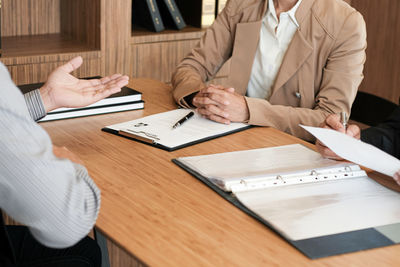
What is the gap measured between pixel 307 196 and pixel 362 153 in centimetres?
17

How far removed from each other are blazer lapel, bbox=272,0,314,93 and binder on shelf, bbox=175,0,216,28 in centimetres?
122

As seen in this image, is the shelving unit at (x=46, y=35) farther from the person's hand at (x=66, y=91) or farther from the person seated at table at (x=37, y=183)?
the person seated at table at (x=37, y=183)

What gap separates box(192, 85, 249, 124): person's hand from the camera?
1.77 m

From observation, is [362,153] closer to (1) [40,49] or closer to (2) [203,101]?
(2) [203,101]

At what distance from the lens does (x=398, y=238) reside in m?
1.12

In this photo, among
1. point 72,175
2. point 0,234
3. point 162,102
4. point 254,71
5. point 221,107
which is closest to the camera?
point 72,175

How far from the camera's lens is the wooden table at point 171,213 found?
1.04 meters

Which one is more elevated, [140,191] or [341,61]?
[341,61]

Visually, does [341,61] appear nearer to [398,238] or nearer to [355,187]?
[355,187]

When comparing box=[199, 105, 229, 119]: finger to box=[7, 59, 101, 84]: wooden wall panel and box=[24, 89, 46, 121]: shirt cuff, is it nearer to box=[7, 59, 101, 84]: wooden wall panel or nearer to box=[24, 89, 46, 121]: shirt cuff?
box=[24, 89, 46, 121]: shirt cuff

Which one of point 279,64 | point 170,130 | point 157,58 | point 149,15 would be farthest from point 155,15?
point 170,130

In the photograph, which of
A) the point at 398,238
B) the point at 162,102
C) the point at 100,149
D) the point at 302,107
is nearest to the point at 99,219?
the point at 100,149

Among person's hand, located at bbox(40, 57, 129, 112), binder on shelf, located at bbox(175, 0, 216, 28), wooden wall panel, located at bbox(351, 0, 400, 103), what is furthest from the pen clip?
wooden wall panel, located at bbox(351, 0, 400, 103)

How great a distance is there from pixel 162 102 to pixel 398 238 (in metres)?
1.03
